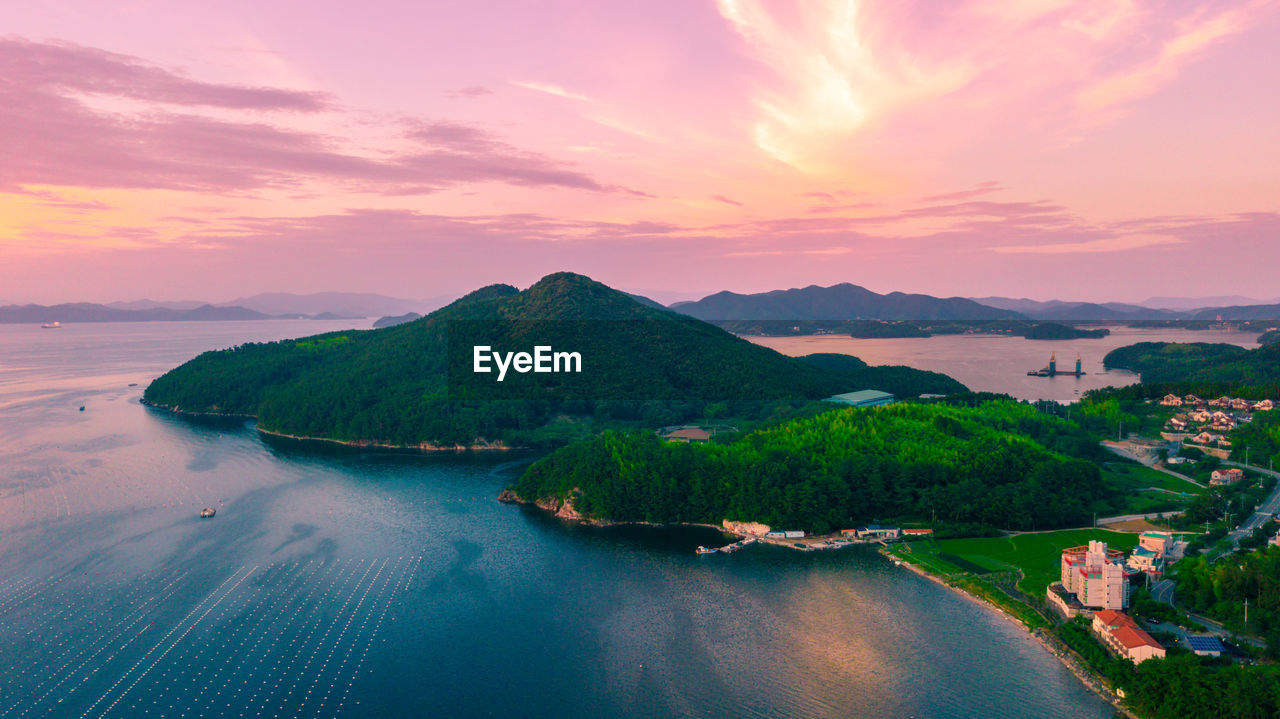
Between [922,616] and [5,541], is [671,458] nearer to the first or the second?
[922,616]

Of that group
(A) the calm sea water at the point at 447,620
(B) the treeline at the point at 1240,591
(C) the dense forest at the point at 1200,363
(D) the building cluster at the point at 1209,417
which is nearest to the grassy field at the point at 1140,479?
(D) the building cluster at the point at 1209,417

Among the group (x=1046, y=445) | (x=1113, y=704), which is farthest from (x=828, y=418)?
(x=1113, y=704)

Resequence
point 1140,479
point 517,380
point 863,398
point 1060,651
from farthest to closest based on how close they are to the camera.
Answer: point 517,380
point 863,398
point 1140,479
point 1060,651

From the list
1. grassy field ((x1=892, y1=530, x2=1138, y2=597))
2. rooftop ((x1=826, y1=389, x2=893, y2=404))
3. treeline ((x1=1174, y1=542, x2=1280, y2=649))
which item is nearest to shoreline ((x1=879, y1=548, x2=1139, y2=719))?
grassy field ((x1=892, y1=530, x2=1138, y2=597))

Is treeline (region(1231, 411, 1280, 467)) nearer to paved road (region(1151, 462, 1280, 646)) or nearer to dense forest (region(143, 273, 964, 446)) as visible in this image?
paved road (region(1151, 462, 1280, 646))

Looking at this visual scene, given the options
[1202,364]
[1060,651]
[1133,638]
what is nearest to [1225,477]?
[1060,651]

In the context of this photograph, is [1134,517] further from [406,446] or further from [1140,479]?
[406,446]
